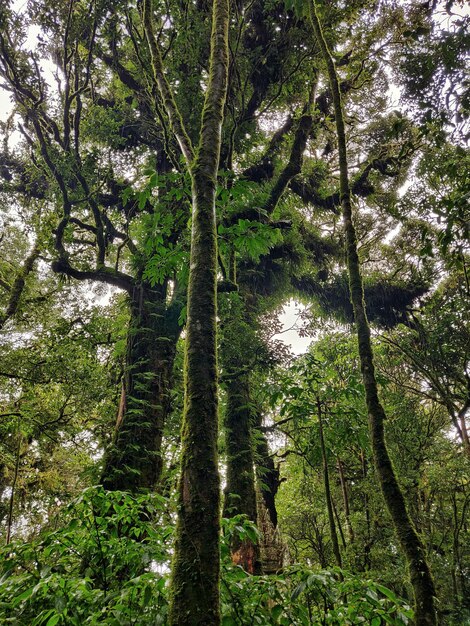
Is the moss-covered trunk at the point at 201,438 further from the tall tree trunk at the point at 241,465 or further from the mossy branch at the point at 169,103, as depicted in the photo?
the tall tree trunk at the point at 241,465

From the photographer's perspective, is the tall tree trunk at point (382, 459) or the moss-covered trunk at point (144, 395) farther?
the moss-covered trunk at point (144, 395)

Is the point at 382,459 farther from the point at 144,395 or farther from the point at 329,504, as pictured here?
the point at 144,395

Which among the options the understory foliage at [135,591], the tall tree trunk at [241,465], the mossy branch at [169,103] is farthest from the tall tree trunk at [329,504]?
the mossy branch at [169,103]

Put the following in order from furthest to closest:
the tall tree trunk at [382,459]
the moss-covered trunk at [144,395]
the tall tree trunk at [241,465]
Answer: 1. the tall tree trunk at [241,465]
2. the moss-covered trunk at [144,395]
3. the tall tree trunk at [382,459]

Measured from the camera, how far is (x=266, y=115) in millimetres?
11312

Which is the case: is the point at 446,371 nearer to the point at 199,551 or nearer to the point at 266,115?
the point at 266,115

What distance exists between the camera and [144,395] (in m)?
6.06

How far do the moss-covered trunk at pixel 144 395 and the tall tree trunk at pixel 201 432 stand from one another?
3230 millimetres

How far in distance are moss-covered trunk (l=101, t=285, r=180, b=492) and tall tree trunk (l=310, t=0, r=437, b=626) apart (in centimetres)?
305

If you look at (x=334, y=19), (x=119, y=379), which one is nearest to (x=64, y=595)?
(x=119, y=379)

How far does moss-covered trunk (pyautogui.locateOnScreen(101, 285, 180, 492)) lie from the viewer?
530cm

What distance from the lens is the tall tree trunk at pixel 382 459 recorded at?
2297 millimetres

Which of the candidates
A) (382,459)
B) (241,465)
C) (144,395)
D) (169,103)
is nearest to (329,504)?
(382,459)

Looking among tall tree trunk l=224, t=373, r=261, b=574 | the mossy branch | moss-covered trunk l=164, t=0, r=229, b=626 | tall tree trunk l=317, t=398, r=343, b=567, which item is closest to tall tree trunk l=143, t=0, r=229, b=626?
moss-covered trunk l=164, t=0, r=229, b=626
